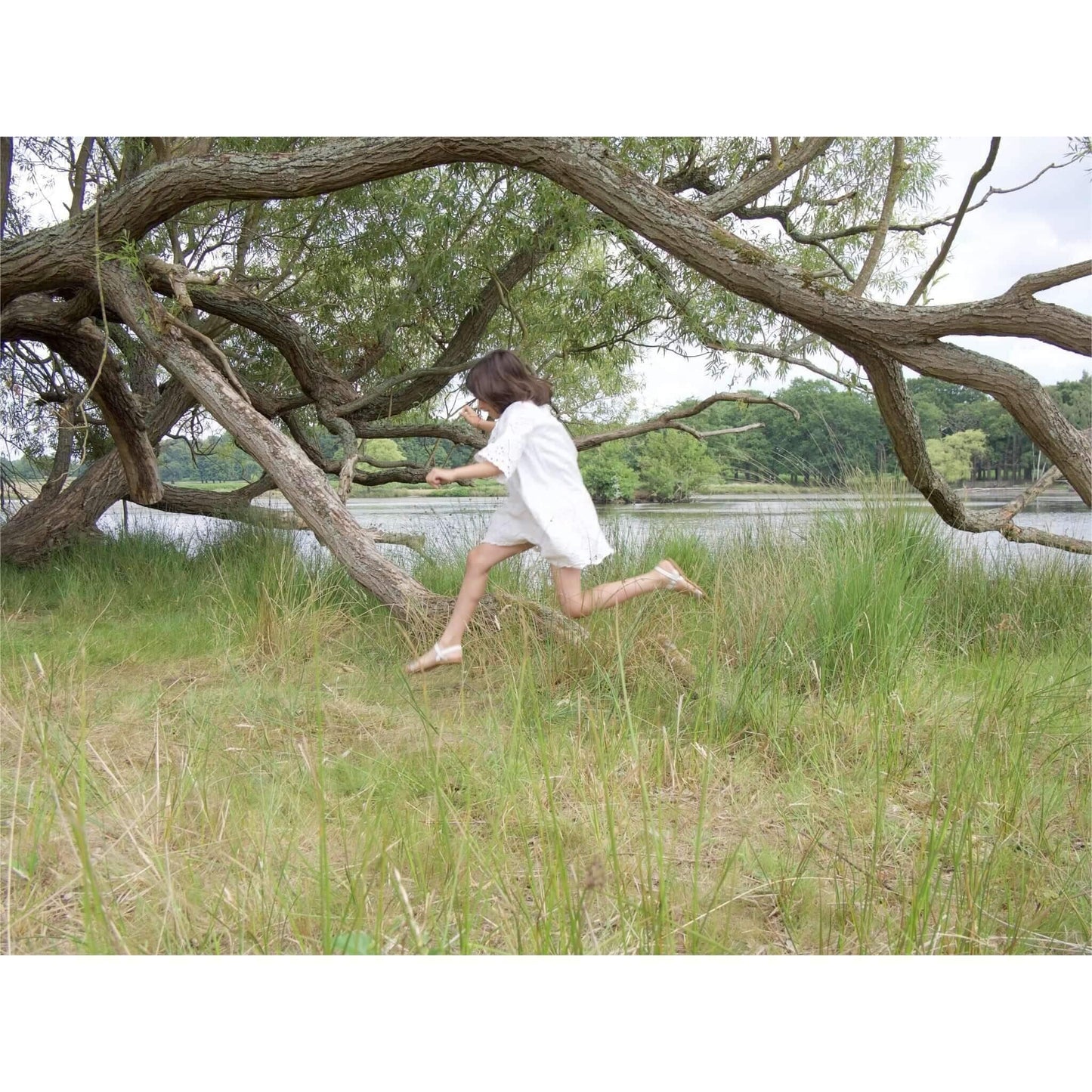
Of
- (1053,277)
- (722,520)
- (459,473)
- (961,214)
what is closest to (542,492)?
(459,473)

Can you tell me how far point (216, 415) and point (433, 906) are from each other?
110 inches

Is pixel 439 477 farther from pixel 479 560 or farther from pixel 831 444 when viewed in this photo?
pixel 831 444

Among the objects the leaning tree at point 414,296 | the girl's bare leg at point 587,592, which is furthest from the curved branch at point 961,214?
the girl's bare leg at point 587,592

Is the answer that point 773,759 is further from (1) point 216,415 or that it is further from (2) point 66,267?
(2) point 66,267

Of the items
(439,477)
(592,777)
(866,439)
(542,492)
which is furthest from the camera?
(866,439)

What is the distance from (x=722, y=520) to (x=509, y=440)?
7.59ft

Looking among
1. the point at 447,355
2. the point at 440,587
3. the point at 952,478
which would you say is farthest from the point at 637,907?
the point at 447,355

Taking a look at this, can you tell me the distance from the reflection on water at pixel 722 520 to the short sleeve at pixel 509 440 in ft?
5.10

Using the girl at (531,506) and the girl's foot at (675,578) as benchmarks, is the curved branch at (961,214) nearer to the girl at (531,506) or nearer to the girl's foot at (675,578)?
the girl's foot at (675,578)

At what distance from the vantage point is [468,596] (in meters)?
3.38

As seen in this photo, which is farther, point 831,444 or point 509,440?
point 831,444

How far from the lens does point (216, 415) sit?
12.7ft

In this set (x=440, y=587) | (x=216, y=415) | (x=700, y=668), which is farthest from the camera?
(x=440, y=587)

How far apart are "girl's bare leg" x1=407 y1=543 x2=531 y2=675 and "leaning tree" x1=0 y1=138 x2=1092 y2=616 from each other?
0.35 meters
